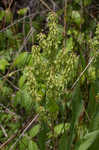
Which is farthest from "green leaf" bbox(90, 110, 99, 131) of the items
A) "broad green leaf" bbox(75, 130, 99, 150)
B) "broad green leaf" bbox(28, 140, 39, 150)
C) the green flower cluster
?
"broad green leaf" bbox(28, 140, 39, 150)

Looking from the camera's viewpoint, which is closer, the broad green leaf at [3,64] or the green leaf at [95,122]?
the green leaf at [95,122]

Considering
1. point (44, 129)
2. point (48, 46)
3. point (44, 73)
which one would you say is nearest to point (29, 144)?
point (44, 129)

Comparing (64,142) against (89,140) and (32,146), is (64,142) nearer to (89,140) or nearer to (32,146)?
(89,140)

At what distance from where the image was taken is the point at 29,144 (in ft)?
5.01

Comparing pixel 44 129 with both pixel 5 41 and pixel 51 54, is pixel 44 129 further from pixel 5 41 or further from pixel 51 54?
pixel 5 41

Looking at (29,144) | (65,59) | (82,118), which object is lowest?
(29,144)

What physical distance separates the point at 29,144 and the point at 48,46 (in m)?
0.72

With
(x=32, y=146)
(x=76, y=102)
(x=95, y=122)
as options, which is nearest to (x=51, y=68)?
(x=76, y=102)

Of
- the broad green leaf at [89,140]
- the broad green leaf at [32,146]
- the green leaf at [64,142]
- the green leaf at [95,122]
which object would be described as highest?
the green leaf at [95,122]

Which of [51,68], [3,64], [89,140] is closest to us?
[89,140]

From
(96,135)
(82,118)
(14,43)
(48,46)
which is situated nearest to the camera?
(96,135)

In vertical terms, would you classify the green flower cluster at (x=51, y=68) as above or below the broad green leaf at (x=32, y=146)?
above

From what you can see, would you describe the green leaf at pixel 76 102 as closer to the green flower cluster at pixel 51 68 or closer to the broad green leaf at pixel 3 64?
the green flower cluster at pixel 51 68

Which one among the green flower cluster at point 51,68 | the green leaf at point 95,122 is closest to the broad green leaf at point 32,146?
the green flower cluster at point 51,68
